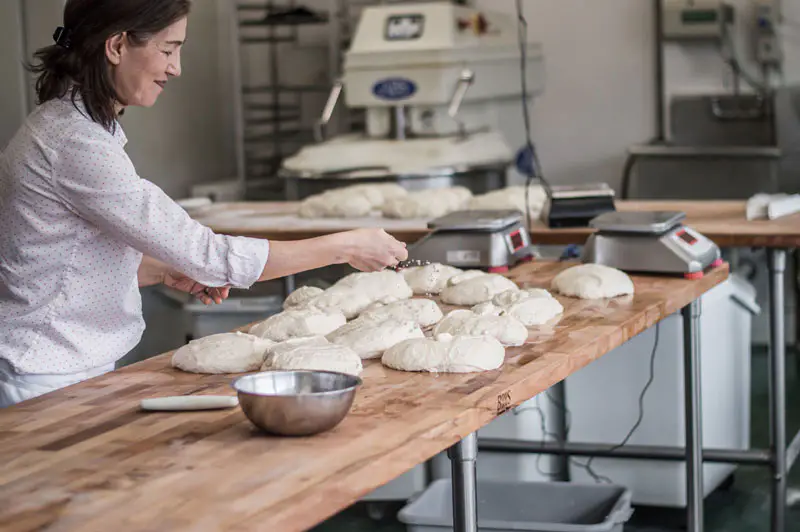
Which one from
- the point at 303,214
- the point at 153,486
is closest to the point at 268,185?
the point at 303,214

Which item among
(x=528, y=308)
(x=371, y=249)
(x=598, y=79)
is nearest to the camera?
(x=371, y=249)

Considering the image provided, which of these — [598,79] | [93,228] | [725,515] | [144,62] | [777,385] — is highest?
[144,62]

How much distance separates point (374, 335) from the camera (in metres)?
2.06

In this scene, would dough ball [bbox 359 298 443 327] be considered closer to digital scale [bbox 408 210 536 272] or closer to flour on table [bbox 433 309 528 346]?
flour on table [bbox 433 309 528 346]

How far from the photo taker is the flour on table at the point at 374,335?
6.72 feet

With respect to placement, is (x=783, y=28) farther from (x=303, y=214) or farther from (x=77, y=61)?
(x=77, y=61)

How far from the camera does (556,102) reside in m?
6.61

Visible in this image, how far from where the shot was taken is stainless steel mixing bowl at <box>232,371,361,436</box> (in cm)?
153

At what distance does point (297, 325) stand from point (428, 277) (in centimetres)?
60

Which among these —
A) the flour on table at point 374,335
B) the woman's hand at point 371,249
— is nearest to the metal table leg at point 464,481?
the flour on table at point 374,335

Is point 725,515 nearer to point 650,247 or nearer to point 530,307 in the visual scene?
point 650,247

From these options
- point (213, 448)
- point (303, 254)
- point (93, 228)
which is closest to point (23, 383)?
point (93, 228)

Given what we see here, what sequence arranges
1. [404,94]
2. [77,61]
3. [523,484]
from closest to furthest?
[77,61], [523,484], [404,94]

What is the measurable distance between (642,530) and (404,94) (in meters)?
2.53
